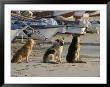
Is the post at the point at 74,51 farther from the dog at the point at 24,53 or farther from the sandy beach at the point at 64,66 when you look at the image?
the dog at the point at 24,53

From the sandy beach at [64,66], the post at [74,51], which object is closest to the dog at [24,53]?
the sandy beach at [64,66]

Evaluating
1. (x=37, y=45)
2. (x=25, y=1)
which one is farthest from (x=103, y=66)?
(x=25, y=1)

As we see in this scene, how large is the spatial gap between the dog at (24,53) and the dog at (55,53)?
0.18 ft

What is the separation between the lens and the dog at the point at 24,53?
137 cm

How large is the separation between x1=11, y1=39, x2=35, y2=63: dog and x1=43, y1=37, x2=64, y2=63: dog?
0.05 m

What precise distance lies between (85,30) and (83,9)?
0.07 m

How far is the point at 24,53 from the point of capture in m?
1.37

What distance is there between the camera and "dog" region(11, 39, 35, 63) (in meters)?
→ 1.37

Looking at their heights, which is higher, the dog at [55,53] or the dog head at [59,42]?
the dog head at [59,42]

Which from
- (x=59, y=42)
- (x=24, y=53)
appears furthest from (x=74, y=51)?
(x=24, y=53)

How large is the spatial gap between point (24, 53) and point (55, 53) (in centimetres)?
10

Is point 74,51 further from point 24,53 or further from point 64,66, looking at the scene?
point 24,53

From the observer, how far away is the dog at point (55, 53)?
4.50 ft

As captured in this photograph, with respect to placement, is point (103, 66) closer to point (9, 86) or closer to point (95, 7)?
point (95, 7)
